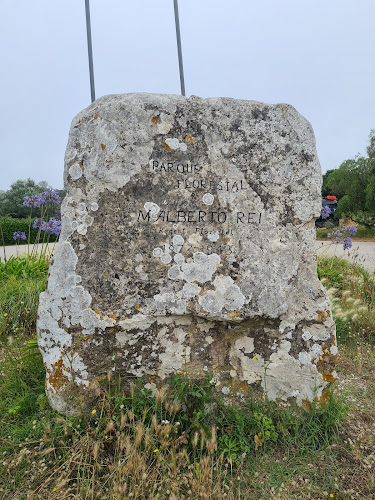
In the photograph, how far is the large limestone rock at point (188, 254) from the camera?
2.96 metres

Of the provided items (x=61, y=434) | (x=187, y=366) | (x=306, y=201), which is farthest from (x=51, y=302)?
(x=306, y=201)

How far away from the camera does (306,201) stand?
317cm

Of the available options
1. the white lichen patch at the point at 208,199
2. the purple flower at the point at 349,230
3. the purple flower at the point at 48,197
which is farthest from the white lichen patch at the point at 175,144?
the purple flower at the point at 349,230

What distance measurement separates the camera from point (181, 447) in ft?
9.12

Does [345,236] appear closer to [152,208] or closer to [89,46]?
[152,208]

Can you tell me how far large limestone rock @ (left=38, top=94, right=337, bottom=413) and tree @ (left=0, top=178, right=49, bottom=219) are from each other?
3008 centimetres

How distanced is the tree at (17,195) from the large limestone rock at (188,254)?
3008 cm

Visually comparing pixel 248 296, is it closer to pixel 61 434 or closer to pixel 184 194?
pixel 184 194

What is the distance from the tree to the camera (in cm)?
3244

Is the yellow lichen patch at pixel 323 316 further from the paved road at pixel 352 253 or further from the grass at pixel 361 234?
the grass at pixel 361 234

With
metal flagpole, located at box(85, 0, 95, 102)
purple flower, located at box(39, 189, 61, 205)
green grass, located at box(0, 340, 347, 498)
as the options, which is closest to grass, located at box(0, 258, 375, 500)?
green grass, located at box(0, 340, 347, 498)

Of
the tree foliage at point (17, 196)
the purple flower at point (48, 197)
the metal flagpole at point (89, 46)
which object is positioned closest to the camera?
the purple flower at point (48, 197)

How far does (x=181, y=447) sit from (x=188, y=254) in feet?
4.41

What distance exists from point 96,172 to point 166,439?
1.92 metres
